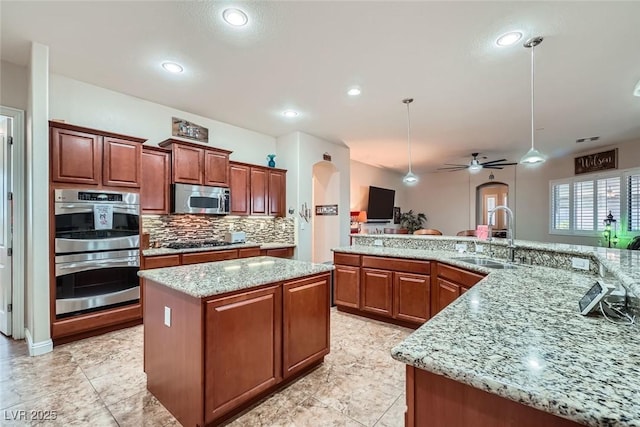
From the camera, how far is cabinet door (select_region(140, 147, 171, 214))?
3.82 meters

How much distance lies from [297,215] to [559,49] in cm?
416

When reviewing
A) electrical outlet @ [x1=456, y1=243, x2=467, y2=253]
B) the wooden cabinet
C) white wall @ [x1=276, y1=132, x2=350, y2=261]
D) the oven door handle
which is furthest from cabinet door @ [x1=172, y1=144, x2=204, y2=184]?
electrical outlet @ [x1=456, y1=243, x2=467, y2=253]

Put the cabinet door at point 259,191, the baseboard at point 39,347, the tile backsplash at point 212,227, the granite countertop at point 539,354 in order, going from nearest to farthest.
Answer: the granite countertop at point 539,354 < the baseboard at point 39,347 < the tile backsplash at point 212,227 < the cabinet door at point 259,191

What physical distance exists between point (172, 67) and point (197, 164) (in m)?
1.44

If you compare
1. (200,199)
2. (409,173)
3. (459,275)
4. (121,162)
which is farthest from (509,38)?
(121,162)

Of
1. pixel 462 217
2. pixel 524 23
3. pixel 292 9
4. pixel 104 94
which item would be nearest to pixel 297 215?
pixel 104 94

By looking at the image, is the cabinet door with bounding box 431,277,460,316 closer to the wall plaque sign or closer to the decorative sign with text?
the wall plaque sign

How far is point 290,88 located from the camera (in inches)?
141

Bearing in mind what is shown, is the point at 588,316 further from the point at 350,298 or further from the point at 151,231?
the point at 151,231

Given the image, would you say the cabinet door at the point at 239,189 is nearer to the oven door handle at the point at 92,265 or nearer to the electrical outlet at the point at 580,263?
the oven door handle at the point at 92,265

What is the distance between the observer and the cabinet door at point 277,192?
212 inches

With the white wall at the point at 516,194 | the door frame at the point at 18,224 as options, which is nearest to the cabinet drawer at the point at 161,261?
the door frame at the point at 18,224

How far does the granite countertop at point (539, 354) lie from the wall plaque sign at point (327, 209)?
4940 mm

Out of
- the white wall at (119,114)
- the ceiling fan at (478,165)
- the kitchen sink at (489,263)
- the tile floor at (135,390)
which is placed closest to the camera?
the tile floor at (135,390)
